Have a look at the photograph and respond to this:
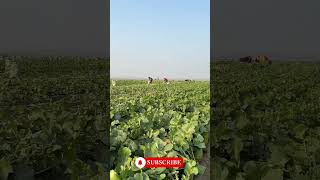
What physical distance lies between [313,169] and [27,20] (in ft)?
153

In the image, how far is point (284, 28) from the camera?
56812mm

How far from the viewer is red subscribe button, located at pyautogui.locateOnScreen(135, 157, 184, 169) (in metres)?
3.88

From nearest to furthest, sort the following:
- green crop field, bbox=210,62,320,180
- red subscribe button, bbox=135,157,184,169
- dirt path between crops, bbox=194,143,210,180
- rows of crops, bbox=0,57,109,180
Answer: green crop field, bbox=210,62,320,180 → rows of crops, bbox=0,57,109,180 → red subscribe button, bbox=135,157,184,169 → dirt path between crops, bbox=194,143,210,180

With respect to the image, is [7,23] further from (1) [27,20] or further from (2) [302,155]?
(2) [302,155]

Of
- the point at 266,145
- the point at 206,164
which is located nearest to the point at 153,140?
the point at 206,164

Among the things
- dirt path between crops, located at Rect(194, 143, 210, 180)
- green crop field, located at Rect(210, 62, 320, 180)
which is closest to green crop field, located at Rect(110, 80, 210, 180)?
dirt path between crops, located at Rect(194, 143, 210, 180)

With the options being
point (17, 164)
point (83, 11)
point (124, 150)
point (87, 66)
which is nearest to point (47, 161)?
point (17, 164)

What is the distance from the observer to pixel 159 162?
13.0ft

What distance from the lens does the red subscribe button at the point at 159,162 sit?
3.88 metres

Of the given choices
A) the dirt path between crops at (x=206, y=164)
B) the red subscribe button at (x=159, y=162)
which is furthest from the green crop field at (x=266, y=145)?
the red subscribe button at (x=159, y=162)

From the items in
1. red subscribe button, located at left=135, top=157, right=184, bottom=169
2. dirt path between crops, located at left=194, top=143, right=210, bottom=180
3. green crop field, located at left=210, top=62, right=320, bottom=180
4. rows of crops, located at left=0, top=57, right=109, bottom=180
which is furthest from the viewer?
dirt path between crops, located at left=194, top=143, right=210, bottom=180

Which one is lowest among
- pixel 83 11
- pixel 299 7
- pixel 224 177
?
pixel 224 177

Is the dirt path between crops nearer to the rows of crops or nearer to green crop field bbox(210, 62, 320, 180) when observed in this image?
green crop field bbox(210, 62, 320, 180)

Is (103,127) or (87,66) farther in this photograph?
(87,66)
